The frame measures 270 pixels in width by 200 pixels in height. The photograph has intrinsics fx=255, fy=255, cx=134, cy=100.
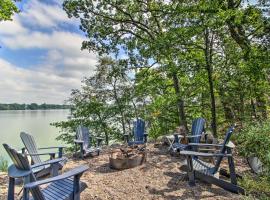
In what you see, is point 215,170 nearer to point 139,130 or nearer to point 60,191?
point 60,191

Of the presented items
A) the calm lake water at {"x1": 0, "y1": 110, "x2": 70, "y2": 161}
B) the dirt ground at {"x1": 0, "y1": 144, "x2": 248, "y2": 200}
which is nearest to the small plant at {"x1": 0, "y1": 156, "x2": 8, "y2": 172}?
the calm lake water at {"x1": 0, "y1": 110, "x2": 70, "y2": 161}

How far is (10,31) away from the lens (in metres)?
8.82

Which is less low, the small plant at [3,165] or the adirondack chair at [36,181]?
the adirondack chair at [36,181]

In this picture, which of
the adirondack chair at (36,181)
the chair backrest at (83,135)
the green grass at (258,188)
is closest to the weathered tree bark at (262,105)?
the green grass at (258,188)

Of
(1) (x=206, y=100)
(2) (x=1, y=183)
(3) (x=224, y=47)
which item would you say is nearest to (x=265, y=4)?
(3) (x=224, y=47)

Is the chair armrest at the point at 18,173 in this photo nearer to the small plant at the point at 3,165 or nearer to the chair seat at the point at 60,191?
the chair seat at the point at 60,191

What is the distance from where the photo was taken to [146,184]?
3879 mm

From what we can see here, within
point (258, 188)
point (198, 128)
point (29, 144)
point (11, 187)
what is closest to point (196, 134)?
point (198, 128)

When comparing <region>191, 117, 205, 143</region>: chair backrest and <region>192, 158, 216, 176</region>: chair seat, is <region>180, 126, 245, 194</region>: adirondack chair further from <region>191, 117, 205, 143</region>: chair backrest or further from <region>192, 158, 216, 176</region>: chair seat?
<region>191, 117, 205, 143</region>: chair backrest

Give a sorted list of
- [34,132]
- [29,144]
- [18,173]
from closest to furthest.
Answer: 1. [18,173]
2. [29,144]
3. [34,132]

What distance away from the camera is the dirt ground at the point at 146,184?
341 centimetres

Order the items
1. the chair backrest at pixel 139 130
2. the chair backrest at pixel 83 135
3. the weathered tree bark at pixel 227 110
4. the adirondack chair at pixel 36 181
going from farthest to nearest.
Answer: the weathered tree bark at pixel 227 110, the chair backrest at pixel 139 130, the chair backrest at pixel 83 135, the adirondack chair at pixel 36 181

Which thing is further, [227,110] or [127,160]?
[227,110]

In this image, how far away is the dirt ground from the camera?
134 inches
